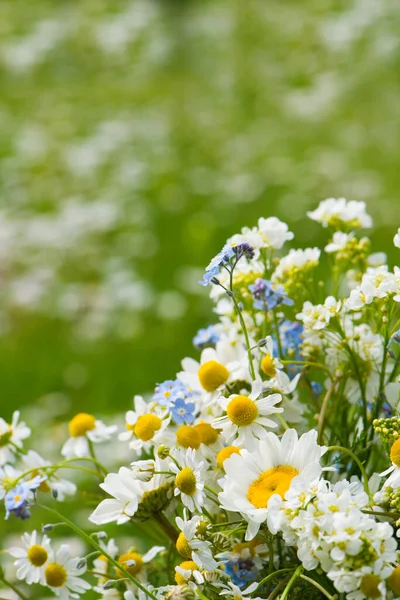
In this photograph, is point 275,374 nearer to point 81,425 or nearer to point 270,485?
point 270,485

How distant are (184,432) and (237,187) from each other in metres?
3.35

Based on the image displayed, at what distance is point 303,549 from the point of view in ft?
2.45

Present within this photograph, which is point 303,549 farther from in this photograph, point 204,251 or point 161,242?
point 161,242

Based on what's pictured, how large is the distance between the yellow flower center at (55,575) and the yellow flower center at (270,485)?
0.90ft

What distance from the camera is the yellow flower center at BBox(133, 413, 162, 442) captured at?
974 mm

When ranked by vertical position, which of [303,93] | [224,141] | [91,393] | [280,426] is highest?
[303,93]

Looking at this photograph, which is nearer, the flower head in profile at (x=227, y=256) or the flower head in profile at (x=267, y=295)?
the flower head in profile at (x=227, y=256)

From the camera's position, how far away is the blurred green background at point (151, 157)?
306cm

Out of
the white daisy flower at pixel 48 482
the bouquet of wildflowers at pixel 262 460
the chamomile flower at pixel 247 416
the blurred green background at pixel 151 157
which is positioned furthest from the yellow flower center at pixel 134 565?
the blurred green background at pixel 151 157

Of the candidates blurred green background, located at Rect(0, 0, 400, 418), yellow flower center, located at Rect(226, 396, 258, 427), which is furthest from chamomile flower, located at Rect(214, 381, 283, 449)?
blurred green background, located at Rect(0, 0, 400, 418)

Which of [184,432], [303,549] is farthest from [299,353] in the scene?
[303,549]

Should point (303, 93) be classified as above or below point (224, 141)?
above

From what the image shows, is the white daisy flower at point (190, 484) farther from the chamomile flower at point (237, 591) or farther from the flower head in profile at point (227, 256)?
the flower head in profile at point (227, 256)

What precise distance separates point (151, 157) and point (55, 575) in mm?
3895
